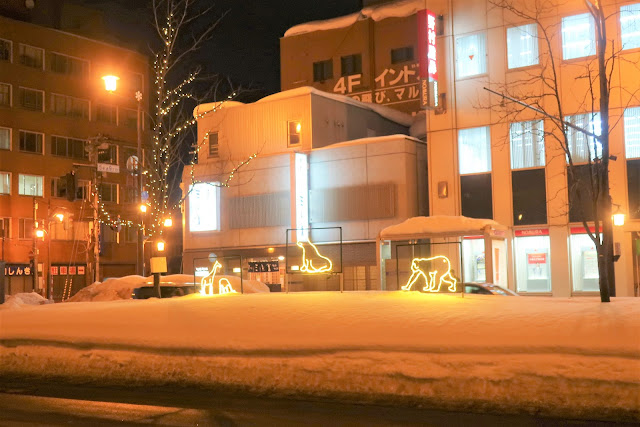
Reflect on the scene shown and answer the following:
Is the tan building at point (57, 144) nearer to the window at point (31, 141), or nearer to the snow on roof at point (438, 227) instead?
the window at point (31, 141)

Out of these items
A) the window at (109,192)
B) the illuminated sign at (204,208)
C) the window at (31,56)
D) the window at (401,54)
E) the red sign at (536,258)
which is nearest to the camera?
the red sign at (536,258)

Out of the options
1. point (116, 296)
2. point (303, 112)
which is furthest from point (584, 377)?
point (303, 112)

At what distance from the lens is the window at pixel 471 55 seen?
3700 centimetres

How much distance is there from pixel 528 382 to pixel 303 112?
34287mm

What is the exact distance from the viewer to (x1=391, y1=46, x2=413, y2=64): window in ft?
180

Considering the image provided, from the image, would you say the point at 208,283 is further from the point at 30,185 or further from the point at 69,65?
the point at 69,65

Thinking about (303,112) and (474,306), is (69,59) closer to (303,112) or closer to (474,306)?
(303,112)

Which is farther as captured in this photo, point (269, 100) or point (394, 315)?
point (269, 100)

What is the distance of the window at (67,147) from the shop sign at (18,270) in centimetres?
997

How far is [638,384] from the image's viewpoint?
31.1 feet

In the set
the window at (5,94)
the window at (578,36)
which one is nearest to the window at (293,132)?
the window at (578,36)

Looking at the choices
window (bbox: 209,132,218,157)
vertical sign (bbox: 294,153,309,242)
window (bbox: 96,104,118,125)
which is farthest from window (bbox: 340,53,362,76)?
window (bbox: 96,104,118,125)

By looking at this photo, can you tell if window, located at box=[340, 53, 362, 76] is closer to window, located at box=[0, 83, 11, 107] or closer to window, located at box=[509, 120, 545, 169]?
window, located at box=[509, 120, 545, 169]

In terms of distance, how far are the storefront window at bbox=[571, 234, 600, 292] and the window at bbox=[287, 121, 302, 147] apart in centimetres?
1643
